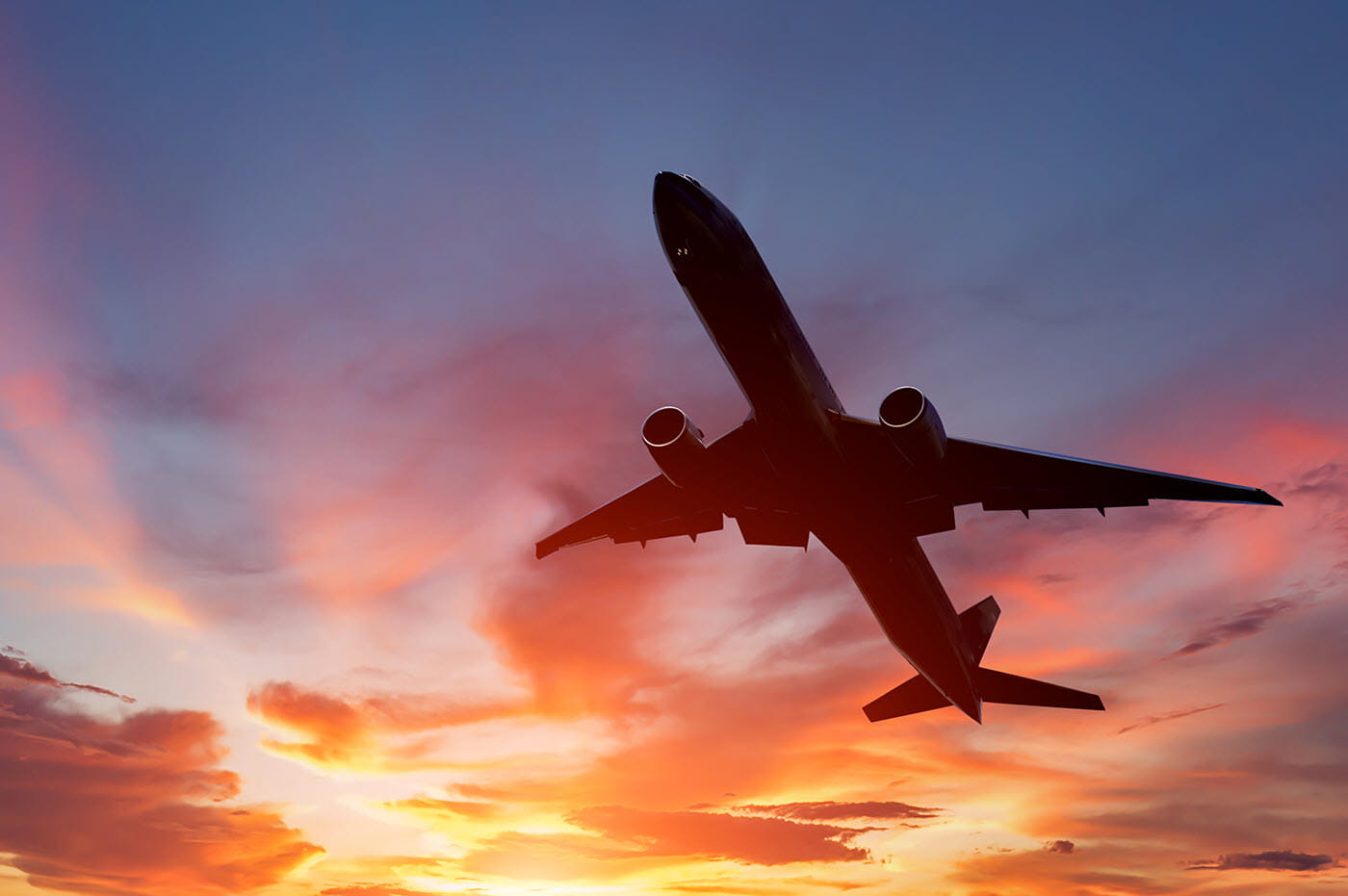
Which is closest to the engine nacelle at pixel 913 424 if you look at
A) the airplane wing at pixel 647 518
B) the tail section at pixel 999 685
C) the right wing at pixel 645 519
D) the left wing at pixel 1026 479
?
the left wing at pixel 1026 479

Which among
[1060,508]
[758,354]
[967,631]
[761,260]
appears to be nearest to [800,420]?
[758,354]

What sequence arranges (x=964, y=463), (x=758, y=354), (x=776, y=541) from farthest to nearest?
1. (x=776, y=541)
2. (x=964, y=463)
3. (x=758, y=354)

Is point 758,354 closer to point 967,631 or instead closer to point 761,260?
point 761,260

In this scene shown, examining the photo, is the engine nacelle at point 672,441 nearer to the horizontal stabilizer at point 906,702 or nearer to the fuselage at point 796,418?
the fuselage at point 796,418

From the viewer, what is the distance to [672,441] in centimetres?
2627

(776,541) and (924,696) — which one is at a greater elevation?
(776,541)

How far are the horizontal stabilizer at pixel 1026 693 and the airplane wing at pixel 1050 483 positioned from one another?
33.3ft

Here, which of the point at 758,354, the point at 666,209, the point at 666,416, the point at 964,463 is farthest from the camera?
the point at 964,463

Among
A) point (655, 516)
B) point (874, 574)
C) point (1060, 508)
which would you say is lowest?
point (874, 574)

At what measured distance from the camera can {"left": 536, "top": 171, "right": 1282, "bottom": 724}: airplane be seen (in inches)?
933

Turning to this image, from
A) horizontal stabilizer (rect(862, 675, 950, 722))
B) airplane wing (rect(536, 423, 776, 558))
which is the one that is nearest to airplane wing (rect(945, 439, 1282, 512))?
airplane wing (rect(536, 423, 776, 558))

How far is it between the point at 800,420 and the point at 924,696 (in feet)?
62.6

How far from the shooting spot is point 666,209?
22.4 m

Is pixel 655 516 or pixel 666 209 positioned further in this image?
pixel 655 516
